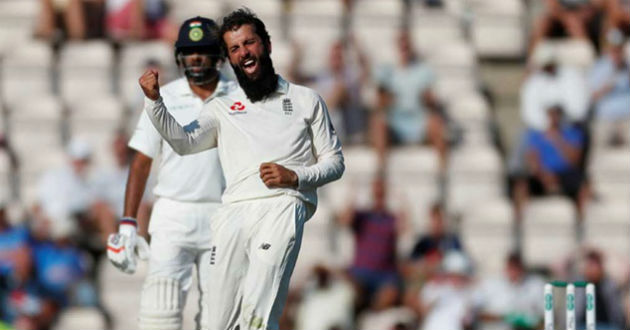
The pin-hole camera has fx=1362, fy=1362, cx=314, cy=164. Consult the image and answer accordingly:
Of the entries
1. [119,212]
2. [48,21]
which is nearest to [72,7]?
[48,21]

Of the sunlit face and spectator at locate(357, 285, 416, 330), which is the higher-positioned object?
the sunlit face

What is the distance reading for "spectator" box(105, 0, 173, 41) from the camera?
1329 centimetres

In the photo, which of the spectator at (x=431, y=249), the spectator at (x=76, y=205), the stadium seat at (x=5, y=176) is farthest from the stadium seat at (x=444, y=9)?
the stadium seat at (x=5, y=176)

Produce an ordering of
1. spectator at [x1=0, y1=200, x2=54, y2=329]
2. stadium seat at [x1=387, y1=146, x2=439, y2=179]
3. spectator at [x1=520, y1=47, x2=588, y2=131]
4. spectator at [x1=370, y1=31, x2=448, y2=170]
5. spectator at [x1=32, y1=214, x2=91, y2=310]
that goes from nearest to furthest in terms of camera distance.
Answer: spectator at [x1=0, y1=200, x2=54, y2=329]
spectator at [x1=32, y1=214, x2=91, y2=310]
stadium seat at [x1=387, y1=146, x2=439, y2=179]
spectator at [x1=370, y1=31, x2=448, y2=170]
spectator at [x1=520, y1=47, x2=588, y2=131]

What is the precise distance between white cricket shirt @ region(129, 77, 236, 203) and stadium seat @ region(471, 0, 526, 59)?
7.31 metres

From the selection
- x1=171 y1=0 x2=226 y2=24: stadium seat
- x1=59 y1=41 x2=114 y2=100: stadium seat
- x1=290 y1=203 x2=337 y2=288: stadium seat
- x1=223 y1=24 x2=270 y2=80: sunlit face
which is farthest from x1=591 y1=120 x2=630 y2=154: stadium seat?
x1=223 y1=24 x2=270 y2=80: sunlit face

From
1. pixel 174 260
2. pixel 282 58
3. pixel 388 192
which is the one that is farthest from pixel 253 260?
pixel 282 58

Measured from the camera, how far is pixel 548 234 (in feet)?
39.9

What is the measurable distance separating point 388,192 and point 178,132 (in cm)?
634

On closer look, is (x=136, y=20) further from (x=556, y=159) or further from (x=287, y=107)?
(x=287, y=107)

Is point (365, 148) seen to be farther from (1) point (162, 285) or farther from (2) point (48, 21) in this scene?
(1) point (162, 285)

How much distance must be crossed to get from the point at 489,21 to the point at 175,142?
8481 mm

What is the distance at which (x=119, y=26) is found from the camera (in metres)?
13.4

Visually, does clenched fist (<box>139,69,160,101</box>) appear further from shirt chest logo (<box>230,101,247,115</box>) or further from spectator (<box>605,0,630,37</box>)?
spectator (<box>605,0,630,37</box>)
